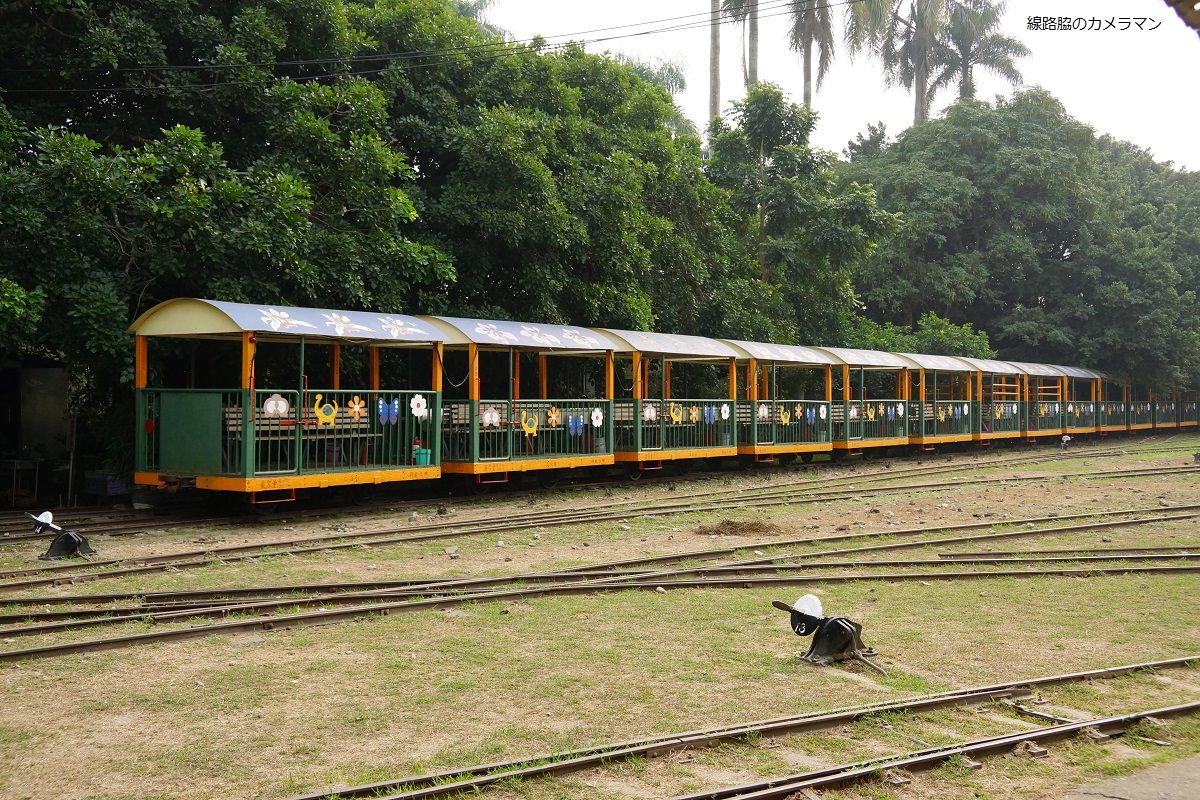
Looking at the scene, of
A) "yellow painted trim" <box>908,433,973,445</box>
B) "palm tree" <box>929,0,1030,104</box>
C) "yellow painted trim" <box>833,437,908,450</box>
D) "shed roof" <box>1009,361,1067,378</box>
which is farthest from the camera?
"palm tree" <box>929,0,1030,104</box>

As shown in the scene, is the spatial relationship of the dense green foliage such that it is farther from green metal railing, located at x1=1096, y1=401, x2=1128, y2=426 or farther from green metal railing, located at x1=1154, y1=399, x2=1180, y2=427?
green metal railing, located at x1=1154, y1=399, x2=1180, y2=427

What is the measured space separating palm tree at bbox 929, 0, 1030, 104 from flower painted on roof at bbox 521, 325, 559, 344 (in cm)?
3823

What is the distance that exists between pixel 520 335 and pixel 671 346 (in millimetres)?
4316

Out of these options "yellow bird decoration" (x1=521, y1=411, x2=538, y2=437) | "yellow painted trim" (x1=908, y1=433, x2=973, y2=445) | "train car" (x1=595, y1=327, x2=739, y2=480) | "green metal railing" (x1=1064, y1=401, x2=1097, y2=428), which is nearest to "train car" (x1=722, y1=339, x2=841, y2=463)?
"train car" (x1=595, y1=327, x2=739, y2=480)

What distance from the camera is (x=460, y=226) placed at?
2094 cm

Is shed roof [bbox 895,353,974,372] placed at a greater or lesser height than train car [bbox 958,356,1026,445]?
greater

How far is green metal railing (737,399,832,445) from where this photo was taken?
23656mm

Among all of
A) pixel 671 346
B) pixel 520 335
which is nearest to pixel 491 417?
pixel 520 335

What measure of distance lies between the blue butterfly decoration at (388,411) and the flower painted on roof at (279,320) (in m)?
1.81

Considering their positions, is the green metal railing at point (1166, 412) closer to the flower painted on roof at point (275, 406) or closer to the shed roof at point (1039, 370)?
the shed roof at point (1039, 370)

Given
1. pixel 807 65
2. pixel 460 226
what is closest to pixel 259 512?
pixel 460 226

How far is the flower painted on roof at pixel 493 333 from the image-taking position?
16.9 m

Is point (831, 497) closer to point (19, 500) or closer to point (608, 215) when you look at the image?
point (608, 215)

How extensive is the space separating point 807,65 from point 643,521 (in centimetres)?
3260
